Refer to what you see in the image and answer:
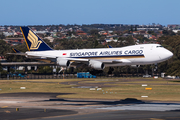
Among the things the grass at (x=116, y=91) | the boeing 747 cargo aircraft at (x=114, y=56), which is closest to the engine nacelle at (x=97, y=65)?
the boeing 747 cargo aircraft at (x=114, y=56)

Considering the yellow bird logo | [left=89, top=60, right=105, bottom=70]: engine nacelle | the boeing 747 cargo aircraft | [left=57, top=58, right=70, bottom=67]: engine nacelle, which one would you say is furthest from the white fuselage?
the yellow bird logo

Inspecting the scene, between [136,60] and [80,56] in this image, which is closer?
[136,60]

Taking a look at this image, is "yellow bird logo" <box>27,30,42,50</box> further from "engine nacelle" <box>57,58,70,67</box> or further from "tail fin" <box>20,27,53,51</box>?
"engine nacelle" <box>57,58,70,67</box>

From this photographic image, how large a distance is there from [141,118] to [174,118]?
284cm

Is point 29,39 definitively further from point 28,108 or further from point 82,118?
point 82,118

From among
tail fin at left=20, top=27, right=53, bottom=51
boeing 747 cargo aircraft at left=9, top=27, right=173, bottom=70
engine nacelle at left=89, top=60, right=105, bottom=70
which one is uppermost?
tail fin at left=20, top=27, right=53, bottom=51

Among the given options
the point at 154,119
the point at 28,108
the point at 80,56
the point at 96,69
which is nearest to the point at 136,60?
the point at 96,69

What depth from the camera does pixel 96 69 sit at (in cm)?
6706

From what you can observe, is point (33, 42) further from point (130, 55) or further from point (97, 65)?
point (130, 55)

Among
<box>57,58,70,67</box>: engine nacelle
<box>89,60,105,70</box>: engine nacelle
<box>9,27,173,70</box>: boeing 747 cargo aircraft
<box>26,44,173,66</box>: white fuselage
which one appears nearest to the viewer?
<box>26,44,173,66</box>: white fuselage

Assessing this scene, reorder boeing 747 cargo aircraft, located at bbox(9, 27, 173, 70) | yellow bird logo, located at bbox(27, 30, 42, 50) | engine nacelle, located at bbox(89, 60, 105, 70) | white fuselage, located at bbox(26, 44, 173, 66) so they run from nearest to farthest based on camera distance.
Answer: white fuselage, located at bbox(26, 44, 173, 66)
boeing 747 cargo aircraft, located at bbox(9, 27, 173, 70)
engine nacelle, located at bbox(89, 60, 105, 70)
yellow bird logo, located at bbox(27, 30, 42, 50)

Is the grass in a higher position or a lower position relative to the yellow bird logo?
lower

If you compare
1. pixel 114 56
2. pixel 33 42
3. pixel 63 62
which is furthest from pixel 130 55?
pixel 33 42

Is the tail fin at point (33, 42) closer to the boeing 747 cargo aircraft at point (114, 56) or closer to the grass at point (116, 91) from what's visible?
the boeing 747 cargo aircraft at point (114, 56)
